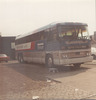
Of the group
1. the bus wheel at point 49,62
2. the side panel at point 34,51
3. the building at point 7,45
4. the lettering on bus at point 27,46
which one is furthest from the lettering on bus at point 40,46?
the building at point 7,45

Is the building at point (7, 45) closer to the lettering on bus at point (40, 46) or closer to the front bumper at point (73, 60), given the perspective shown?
the lettering on bus at point (40, 46)

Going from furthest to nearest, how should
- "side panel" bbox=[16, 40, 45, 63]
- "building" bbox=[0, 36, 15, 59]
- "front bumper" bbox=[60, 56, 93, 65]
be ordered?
"building" bbox=[0, 36, 15, 59]
"side panel" bbox=[16, 40, 45, 63]
"front bumper" bbox=[60, 56, 93, 65]

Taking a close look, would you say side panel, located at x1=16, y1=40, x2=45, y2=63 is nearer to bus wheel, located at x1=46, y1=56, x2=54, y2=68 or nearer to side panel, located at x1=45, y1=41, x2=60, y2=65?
bus wheel, located at x1=46, y1=56, x2=54, y2=68

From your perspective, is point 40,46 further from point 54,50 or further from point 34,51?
point 54,50

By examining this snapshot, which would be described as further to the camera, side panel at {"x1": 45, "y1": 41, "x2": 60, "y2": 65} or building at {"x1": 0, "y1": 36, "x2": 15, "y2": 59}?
building at {"x1": 0, "y1": 36, "x2": 15, "y2": 59}

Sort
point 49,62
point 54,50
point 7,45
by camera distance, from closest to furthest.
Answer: point 54,50 → point 49,62 → point 7,45

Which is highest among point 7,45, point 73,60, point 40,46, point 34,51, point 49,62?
point 7,45

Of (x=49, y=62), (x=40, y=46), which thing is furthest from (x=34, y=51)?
(x=49, y=62)

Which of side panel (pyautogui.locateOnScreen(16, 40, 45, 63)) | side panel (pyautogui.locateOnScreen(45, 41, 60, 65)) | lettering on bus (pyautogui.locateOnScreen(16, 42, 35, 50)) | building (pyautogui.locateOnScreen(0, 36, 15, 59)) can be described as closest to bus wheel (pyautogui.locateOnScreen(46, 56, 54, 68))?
side panel (pyautogui.locateOnScreen(45, 41, 60, 65))

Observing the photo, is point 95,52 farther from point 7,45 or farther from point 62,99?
point 7,45

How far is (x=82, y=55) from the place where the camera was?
519 inches

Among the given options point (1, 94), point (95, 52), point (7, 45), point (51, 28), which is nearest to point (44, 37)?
point (51, 28)

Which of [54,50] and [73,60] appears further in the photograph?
[54,50]

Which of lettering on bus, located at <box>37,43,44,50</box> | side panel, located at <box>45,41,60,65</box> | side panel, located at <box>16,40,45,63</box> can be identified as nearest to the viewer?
side panel, located at <box>45,41,60,65</box>
